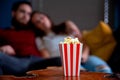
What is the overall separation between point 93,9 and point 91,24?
0.20 metres

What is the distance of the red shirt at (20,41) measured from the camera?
274 centimetres

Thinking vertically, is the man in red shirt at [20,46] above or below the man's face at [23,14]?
below

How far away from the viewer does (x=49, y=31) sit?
2.92 meters

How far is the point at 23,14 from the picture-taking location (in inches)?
115

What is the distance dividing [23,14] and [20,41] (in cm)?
32

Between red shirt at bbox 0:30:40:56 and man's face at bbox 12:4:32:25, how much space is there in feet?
0.49

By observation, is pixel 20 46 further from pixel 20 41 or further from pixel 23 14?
pixel 23 14

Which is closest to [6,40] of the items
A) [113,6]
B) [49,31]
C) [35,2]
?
[49,31]

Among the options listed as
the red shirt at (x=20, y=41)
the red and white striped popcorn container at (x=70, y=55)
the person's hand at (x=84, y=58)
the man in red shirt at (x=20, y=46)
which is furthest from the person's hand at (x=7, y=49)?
the red and white striped popcorn container at (x=70, y=55)

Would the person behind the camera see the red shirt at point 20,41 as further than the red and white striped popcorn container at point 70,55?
Yes

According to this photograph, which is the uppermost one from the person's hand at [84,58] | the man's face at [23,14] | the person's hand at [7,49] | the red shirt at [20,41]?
the man's face at [23,14]

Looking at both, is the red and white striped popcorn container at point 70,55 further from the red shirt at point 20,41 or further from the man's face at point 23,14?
the man's face at point 23,14

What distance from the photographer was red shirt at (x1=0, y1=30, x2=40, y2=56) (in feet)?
8.99

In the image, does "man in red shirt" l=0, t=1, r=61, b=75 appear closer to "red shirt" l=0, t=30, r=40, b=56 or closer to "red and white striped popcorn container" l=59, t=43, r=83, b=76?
"red shirt" l=0, t=30, r=40, b=56
